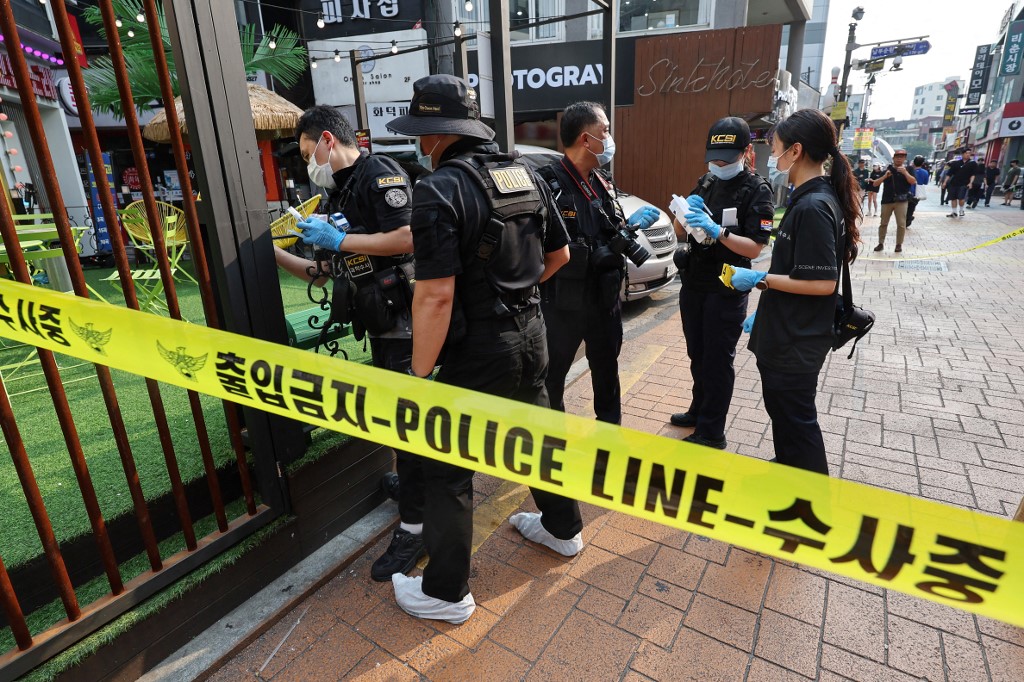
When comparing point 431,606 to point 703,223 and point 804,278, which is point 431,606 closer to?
point 804,278

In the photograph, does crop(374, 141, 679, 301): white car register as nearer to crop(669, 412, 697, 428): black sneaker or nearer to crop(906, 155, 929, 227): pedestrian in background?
crop(669, 412, 697, 428): black sneaker

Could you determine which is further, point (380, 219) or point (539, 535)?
point (539, 535)

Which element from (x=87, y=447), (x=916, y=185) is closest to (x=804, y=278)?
(x=87, y=447)

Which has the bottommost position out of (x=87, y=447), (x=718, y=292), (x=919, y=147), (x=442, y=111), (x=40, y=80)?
(x=87, y=447)

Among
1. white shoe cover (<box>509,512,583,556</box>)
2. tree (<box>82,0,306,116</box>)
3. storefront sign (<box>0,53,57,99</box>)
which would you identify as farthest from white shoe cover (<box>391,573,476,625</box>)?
storefront sign (<box>0,53,57,99</box>)

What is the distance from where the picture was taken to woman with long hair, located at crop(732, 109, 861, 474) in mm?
2270

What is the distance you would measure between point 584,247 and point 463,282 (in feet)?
3.68

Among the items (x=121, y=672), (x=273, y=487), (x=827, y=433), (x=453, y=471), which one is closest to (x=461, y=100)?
(x=453, y=471)

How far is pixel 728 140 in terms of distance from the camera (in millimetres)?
3152

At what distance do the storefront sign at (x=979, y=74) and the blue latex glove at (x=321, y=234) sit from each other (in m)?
54.7

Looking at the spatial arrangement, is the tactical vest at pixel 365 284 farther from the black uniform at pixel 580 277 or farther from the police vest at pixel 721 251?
the police vest at pixel 721 251

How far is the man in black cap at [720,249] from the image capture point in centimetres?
306

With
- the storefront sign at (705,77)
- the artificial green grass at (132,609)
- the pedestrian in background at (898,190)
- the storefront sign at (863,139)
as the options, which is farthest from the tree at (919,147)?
the artificial green grass at (132,609)

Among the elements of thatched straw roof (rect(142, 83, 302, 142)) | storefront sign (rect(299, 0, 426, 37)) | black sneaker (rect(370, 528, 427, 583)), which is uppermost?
storefront sign (rect(299, 0, 426, 37))
